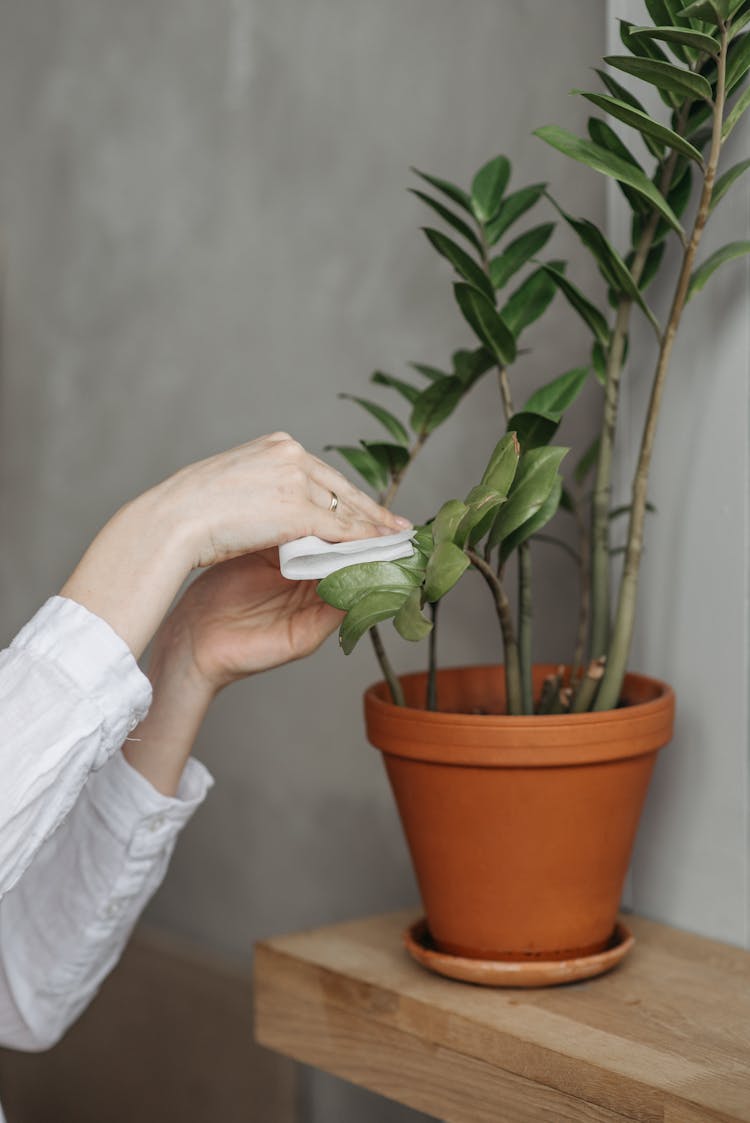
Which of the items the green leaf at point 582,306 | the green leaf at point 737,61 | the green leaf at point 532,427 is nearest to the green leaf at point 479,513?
the green leaf at point 532,427

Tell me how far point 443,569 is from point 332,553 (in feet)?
0.36

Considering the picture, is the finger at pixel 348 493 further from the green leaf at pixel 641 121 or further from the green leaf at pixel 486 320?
the green leaf at pixel 641 121

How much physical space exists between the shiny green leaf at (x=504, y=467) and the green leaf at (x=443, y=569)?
50mm

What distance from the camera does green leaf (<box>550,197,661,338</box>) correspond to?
888mm

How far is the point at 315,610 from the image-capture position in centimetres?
100

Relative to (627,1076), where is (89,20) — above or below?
above

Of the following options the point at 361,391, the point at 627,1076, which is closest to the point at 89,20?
the point at 361,391

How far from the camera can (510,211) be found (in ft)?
3.28

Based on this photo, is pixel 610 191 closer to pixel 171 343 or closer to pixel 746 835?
pixel 746 835

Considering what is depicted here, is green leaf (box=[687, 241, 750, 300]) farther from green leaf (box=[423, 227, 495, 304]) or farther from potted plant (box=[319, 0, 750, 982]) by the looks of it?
green leaf (box=[423, 227, 495, 304])

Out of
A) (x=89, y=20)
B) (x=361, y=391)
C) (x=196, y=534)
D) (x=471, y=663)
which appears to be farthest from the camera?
(x=89, y=20)

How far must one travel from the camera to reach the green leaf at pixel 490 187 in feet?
3.20

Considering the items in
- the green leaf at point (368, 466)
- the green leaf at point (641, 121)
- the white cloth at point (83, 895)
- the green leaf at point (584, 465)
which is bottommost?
the white cloth at point (83, 895)

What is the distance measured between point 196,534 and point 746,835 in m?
0.52
